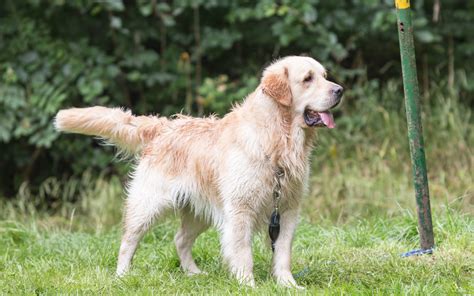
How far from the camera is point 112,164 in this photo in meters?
9.88

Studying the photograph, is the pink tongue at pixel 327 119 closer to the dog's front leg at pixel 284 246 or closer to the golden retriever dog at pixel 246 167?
the golden retriever dog at pixel 246 167

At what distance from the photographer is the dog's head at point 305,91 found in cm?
487

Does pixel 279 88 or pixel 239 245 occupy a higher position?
pixel 279 88

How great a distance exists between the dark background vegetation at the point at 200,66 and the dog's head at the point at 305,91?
12.2 feet

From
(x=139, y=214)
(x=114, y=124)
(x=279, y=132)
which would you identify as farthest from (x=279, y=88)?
(x=114, y=124)

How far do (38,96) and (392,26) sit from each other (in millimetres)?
4034

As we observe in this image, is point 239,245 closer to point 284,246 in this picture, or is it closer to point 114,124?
point 284,246

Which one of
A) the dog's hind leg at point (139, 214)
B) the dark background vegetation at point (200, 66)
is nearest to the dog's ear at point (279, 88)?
the dog's hind leg at point (139, 214)

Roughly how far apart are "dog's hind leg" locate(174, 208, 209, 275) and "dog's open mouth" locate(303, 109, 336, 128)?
1.15 metres

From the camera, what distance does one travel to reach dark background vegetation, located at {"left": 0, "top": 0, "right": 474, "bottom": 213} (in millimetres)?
8883

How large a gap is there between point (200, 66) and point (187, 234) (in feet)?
14.5

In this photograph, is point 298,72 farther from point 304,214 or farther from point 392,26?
point 392,26

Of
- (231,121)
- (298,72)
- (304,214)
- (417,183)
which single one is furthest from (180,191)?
(304,214)

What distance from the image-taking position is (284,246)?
5082mm
